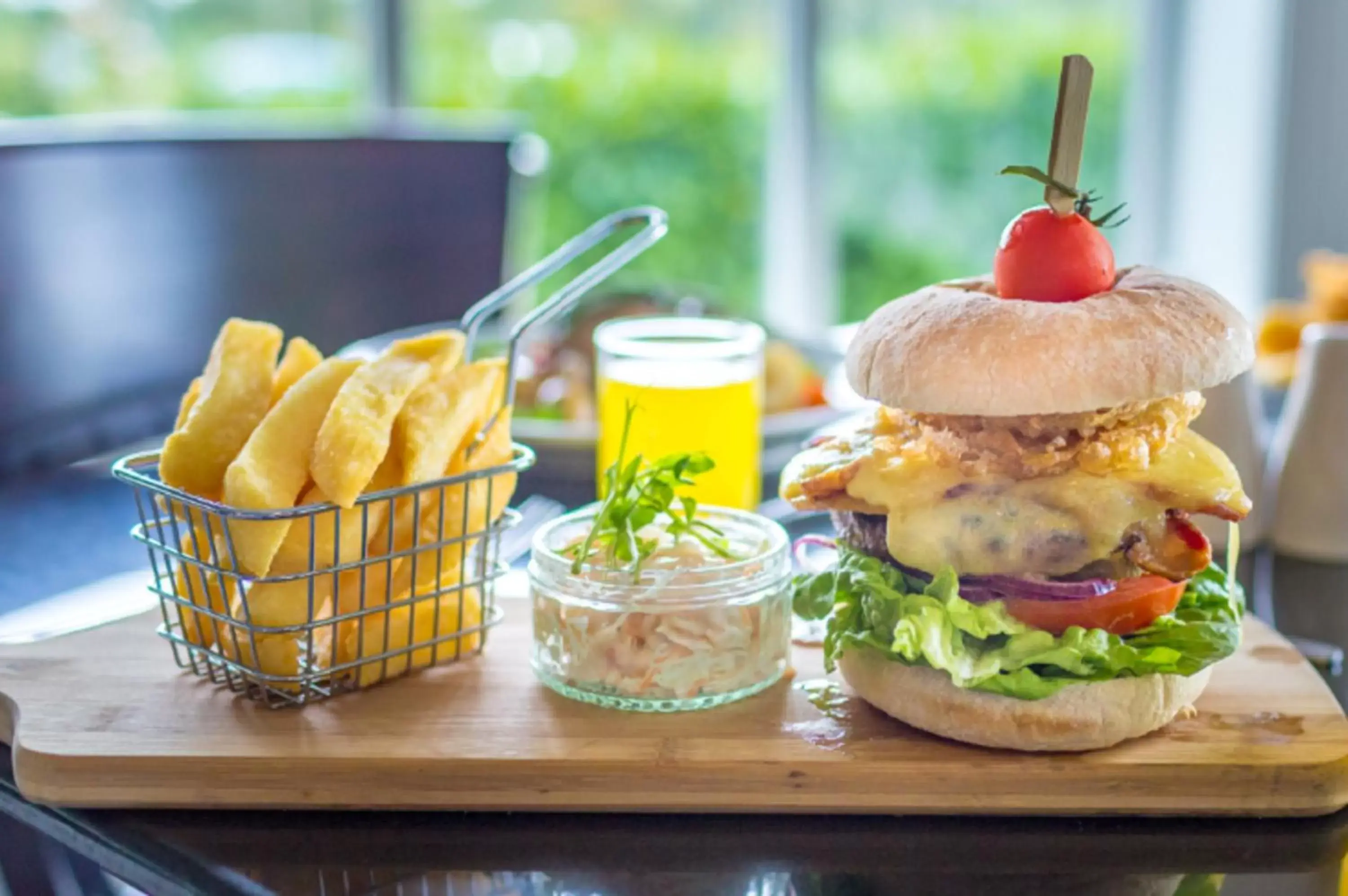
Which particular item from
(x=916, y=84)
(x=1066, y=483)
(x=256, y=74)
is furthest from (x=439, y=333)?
(x=916, y=84)

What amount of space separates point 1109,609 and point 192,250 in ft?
8.41

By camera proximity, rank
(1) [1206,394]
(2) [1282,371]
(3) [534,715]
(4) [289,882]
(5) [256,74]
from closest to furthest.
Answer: (4) [289,882]
(3) [534,715]
(1) [1206,394]
(2) [1282,371]
(5) [256,74]

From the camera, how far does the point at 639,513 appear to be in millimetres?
1571

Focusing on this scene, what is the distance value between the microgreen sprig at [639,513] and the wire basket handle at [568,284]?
0.17 metres

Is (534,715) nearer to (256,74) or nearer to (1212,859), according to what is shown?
(1212,859)

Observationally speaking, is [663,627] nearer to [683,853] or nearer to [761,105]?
[683,853]

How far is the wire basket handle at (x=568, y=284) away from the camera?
Result: 1.67 metres

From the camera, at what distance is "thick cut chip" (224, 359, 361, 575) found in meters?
1.41

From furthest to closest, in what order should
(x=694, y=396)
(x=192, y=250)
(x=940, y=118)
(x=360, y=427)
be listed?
1. (x=940, y=118)
2. (x=192, y=250)
3. (x=694, y=396)
4. (x=360, y=427)

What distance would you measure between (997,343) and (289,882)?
813 millimetres

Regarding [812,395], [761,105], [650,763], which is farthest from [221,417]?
[761,105]

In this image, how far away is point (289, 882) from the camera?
48.9 inches

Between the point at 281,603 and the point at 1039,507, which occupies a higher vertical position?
the point at 1039,507

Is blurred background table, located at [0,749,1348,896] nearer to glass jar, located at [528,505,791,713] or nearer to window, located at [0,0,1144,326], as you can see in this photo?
glass jar, located at [528,505,791,713]
